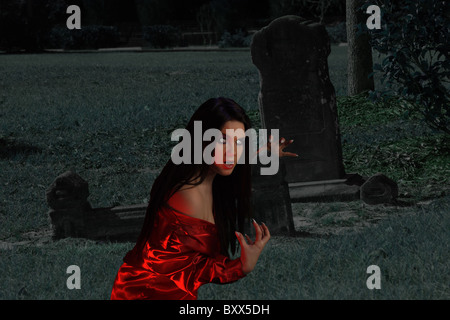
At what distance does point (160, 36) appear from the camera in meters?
45.8

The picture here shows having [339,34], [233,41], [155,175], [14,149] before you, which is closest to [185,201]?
[155,175]

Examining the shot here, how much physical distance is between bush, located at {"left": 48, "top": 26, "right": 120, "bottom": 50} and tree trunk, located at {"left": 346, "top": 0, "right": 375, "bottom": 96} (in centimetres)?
3266

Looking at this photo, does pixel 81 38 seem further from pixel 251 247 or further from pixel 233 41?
pixel 251 247

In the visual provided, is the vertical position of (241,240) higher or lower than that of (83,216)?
lower

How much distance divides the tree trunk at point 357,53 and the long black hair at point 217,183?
10.4 meters

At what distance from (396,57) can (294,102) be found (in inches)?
46.9

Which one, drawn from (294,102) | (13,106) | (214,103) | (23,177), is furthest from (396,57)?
(13,106)

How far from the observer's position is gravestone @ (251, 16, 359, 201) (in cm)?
779

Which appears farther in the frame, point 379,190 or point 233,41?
point 233,41

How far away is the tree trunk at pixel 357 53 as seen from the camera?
43.2ft

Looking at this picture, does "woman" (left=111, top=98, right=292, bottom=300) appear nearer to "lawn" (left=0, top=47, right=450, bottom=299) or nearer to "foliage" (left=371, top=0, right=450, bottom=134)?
"lawn" (left=0, top=47, right=450, bottom=299)

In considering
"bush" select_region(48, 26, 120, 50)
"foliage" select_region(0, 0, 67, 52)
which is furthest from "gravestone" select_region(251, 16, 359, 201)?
"foliage" select_region(0, 0, 67, 52)

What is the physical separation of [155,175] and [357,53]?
5.94 meters

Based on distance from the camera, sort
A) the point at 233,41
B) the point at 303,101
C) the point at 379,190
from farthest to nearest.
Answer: the point at 233,41, the point at 303,101, the point at 379,190
